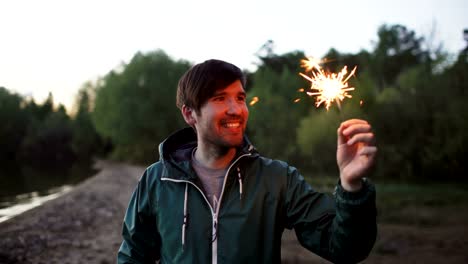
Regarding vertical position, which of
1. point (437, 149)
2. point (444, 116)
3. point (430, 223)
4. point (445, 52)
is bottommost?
point (430, 223)

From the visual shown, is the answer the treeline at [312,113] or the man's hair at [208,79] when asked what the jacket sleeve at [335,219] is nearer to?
the man's hair at [208,79]

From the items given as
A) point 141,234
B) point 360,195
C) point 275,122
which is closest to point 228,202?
point 141,234

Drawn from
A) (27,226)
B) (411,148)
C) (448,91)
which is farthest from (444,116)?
(27,226)

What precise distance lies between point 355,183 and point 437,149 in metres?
30.6

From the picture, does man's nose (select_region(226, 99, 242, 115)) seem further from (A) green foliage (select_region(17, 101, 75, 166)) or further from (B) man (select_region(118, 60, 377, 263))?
(A) green foliage (select_region(17, 101, 75, 166))

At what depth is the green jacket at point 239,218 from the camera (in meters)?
2.73

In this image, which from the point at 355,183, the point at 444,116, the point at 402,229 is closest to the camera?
the point at 355,183

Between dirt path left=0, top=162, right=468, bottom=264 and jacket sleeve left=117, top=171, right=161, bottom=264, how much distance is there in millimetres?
5670

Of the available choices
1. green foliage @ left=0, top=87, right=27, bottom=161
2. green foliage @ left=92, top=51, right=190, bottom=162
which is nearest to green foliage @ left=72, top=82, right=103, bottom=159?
green foliage @ left=0, top=87, right=27, bottom=161

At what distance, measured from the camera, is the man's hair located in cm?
309

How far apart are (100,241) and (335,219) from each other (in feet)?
29.0

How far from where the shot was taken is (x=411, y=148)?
3216 cm

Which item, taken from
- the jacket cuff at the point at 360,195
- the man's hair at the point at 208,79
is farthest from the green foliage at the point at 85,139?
the jacket cuff at the point at 360,195

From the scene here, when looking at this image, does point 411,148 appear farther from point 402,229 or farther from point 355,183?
point 355,183
